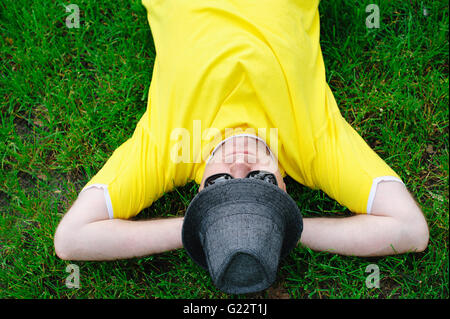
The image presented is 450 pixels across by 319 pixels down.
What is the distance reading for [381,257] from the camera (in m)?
2.32

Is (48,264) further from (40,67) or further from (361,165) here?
(361,165)

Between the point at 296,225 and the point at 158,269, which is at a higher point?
the point at 296,225

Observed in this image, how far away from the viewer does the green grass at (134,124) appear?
2.36 meters

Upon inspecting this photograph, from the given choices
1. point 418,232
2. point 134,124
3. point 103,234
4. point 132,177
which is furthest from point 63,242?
point 418,232

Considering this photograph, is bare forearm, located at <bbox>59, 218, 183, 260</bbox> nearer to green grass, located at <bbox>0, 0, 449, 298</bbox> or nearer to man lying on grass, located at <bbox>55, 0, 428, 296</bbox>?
man lying on grass, located at <bbox>55, 0, 428, 296</bbox>

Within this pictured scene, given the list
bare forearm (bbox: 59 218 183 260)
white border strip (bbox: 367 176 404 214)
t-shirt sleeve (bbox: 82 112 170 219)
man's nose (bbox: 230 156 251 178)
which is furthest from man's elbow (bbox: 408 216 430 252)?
t-shirt sleeve (bbox: 82 112 170 219)

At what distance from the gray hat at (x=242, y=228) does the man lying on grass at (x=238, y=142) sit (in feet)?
0.83

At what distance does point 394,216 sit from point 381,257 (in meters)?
0.41

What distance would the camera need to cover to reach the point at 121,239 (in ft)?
6.71

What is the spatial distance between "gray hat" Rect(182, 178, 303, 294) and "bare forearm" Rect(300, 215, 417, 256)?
330mm

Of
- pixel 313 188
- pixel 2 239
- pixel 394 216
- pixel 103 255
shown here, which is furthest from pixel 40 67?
pixel 394 216

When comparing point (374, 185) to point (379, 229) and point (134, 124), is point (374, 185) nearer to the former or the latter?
point (379, 229)

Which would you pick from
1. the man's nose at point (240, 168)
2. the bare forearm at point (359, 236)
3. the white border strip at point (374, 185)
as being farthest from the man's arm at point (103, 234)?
the white border strip at point (374, 185)

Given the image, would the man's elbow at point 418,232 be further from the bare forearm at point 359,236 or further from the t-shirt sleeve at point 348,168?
the t-shirt sleeve at point 348,168
